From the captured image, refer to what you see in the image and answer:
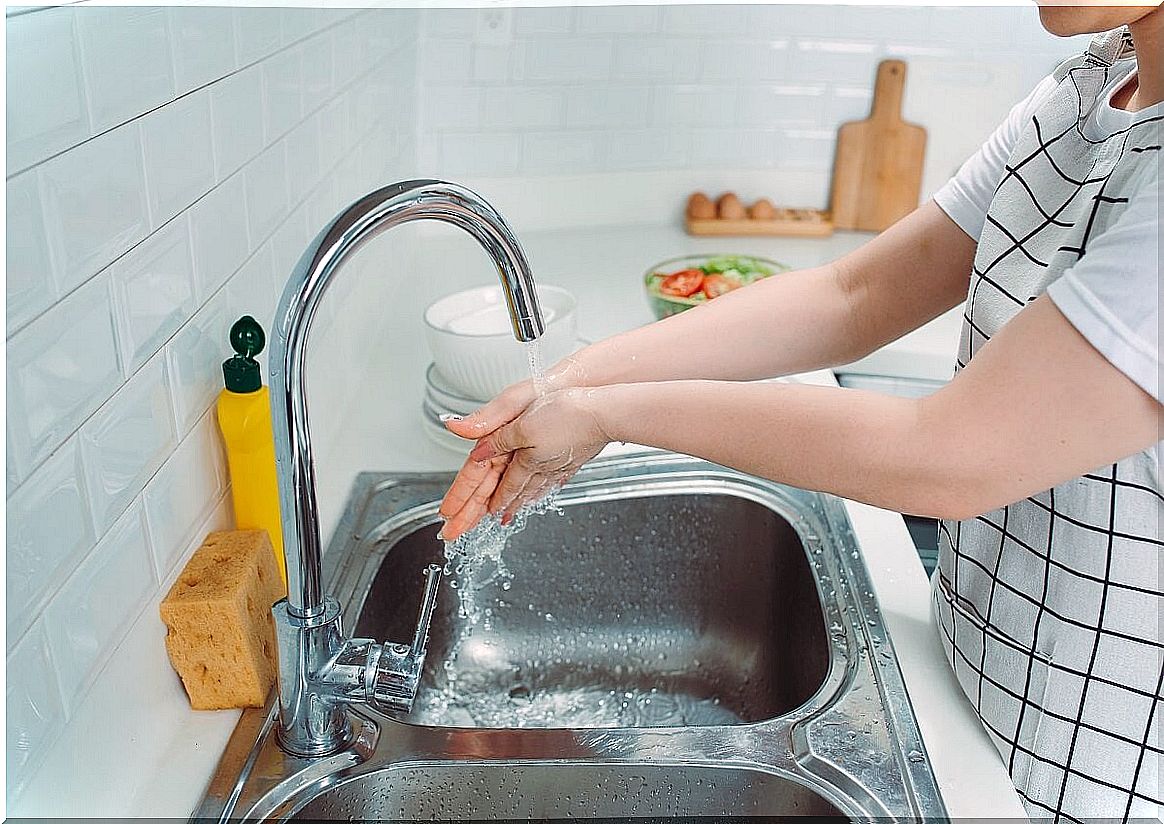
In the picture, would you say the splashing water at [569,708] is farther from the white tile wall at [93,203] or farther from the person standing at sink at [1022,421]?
the white tile wall at [93,203]

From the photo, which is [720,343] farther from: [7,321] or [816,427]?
[7,321]

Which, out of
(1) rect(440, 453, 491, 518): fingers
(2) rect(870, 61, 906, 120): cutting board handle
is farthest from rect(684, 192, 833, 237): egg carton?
(1) rect(440, 453, 491, 518): fingers

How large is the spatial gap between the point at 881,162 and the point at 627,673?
128 cm

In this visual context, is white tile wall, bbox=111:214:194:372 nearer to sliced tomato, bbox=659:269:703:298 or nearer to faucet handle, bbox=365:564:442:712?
faucet handle, bbox=365:564:442:712

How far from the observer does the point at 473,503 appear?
100 cm

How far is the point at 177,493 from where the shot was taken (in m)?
0.91

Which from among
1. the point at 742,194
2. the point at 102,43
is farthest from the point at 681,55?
the point at 102,43

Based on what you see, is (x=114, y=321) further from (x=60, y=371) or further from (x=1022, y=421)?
(x=1022, y=421)

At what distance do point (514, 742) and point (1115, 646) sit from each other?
1.54 ft

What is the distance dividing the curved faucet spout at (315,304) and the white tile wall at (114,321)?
0.11m

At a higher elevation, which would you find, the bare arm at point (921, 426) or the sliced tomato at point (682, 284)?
the bare arm at point (921, 426)

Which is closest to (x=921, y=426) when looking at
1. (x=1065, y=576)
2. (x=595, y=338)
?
(x=1065, y=576)

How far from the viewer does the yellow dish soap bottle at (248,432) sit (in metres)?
0.96

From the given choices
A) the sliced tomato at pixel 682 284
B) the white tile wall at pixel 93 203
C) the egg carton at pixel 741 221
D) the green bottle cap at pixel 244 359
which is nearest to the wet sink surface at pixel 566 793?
the green bottle cap at pixel 244 359
